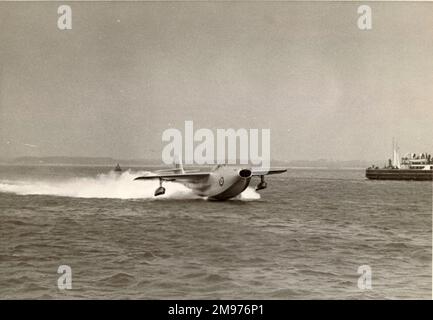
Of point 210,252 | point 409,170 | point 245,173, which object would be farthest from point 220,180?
point 409,170

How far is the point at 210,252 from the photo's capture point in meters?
17.7

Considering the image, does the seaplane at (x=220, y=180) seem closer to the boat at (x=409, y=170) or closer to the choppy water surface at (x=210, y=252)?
the choppy water surface at (x=210, y=252)


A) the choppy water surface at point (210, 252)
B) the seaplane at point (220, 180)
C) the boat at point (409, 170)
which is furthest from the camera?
the boat at point (409, 170)

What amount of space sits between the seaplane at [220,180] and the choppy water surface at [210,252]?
176 centimetres

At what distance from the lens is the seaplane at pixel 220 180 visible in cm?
3177

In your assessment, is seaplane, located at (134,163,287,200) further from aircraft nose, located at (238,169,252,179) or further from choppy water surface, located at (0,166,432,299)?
choppy water surface, located at (0,166,432,299)

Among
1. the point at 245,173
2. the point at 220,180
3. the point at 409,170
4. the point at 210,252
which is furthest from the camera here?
the point at 409,170

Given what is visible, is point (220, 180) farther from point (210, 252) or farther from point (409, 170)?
point (409, 170)

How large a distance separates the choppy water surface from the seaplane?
5.78 feet

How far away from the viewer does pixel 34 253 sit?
17562 millimetres

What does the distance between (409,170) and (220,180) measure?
199ft

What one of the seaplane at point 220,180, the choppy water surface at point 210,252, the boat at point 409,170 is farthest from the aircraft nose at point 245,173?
the boat at point 409,170

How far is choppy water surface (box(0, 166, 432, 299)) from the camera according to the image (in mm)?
12906
